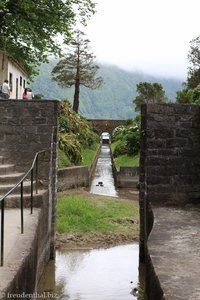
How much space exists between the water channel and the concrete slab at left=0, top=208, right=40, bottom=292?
1.20 m

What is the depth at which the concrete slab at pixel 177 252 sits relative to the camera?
4602 mm

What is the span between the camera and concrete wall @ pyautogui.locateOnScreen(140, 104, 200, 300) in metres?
9.16

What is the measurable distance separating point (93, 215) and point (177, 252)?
6389mm

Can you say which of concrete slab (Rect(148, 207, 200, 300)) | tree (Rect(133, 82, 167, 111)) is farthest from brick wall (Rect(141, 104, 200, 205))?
tree (Rect(133, 82, 167, 111))

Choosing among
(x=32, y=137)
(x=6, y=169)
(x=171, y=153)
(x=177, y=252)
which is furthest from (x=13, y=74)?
(x=177, y=252)

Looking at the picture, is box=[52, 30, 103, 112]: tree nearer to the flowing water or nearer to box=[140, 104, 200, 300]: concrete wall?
the flowing water

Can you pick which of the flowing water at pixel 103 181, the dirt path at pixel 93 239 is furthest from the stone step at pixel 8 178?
the flowing water at pixel 103 181

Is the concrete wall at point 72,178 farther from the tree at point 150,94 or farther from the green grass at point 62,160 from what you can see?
the tree at point 150,94

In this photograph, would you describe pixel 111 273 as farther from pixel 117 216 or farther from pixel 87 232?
pixel 117 216

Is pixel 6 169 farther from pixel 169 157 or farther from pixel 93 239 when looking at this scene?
pixel 169 157

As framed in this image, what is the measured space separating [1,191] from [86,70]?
38.5 metres

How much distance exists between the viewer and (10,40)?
982 inches

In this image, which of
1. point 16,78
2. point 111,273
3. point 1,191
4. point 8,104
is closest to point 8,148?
point 8,104

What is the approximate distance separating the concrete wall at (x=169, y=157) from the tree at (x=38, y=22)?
588 inches
